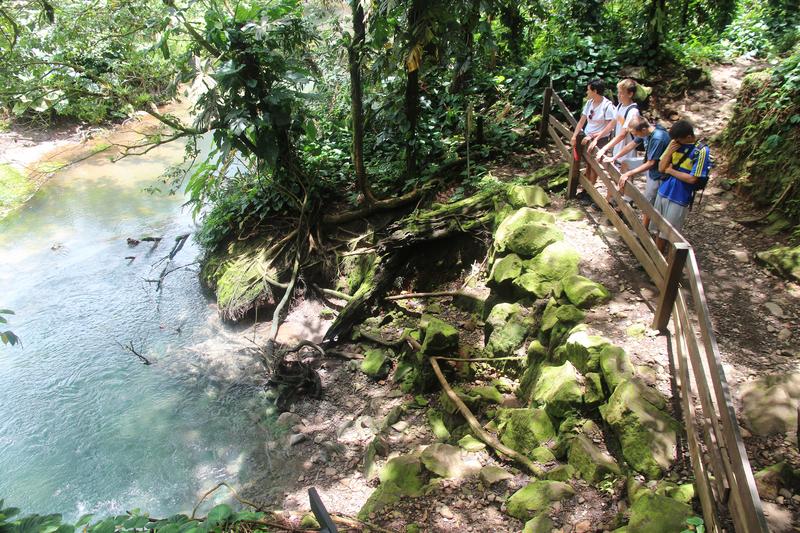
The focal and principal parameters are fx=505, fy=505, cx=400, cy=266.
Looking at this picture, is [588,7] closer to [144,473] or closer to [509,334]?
[509,334]

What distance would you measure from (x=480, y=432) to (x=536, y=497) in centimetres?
103

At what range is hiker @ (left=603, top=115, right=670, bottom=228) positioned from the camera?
5.01 metres

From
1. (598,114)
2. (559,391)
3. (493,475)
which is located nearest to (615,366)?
(559,391)

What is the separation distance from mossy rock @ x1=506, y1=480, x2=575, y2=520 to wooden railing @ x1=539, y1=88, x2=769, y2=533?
2.85 feet

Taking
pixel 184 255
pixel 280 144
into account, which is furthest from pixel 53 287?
pixel 280 144

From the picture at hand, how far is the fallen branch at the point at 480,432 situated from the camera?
158 inches

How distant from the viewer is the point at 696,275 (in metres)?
3.50

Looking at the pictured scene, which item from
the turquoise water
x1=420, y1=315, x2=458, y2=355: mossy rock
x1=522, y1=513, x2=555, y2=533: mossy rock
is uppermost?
x1=522, y1=513, x2=555, y2=533: mossy rock

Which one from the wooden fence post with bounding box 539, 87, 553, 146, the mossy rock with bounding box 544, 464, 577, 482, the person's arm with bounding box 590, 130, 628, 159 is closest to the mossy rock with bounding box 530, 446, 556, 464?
the mossy rock with bounding box 544, 464, 577, 482

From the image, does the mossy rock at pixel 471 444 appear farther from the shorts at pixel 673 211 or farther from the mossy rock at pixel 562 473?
the shorts at pixel 673 211

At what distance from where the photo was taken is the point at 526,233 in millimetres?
6109

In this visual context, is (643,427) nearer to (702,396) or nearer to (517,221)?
(702,396)

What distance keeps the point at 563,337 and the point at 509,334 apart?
90 cm

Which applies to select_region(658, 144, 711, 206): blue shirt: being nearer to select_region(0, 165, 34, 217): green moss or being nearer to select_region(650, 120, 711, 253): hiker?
select_region(650, 120, 711, 253): hiker
